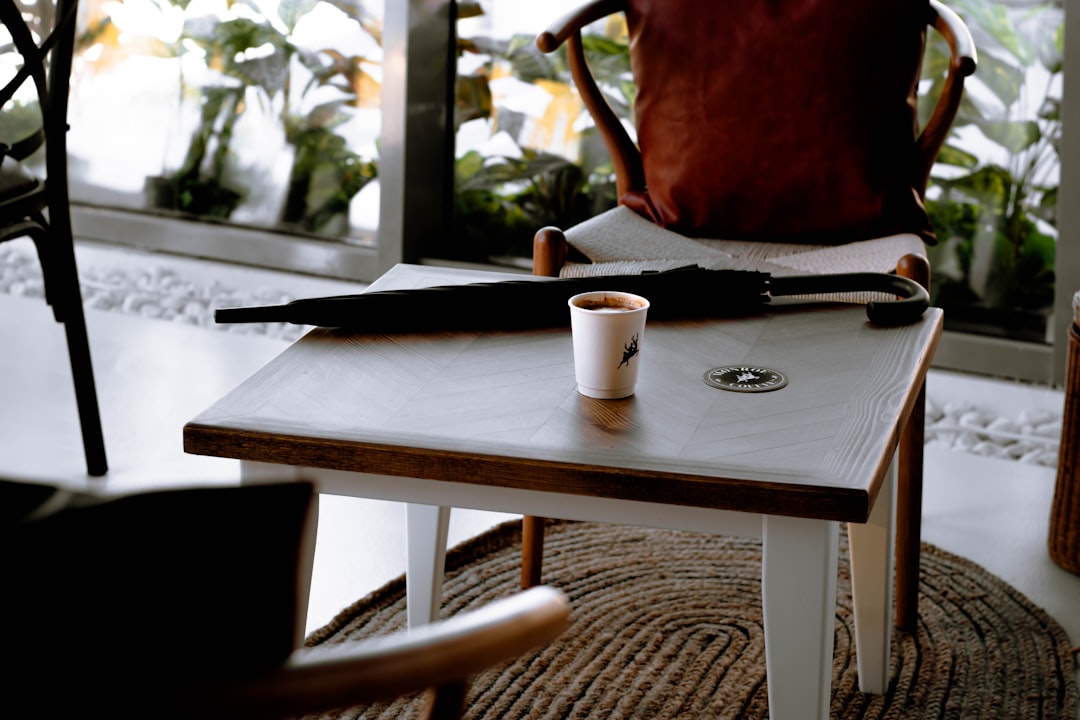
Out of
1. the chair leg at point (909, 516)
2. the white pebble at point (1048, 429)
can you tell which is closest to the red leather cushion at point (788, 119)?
the chair leg at point (909, 516)

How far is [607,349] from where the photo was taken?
1183 millimetres

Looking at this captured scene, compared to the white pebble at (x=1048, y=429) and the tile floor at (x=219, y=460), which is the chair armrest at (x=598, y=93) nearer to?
the tile floor at (x=219, y=460)

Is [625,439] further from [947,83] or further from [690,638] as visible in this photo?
[947,83]

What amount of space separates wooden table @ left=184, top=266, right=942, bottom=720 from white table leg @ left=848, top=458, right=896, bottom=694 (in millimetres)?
223

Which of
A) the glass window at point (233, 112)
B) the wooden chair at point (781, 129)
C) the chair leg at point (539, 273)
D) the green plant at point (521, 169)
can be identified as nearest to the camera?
the chair leg at point (539, 273)

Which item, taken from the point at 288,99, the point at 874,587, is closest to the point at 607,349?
the point at 874,587

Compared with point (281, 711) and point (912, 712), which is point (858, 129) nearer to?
point (912, 712)

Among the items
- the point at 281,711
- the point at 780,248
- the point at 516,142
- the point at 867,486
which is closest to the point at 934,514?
the point at 780,248

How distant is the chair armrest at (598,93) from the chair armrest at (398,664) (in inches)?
62.7

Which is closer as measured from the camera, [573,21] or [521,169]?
[573,21]

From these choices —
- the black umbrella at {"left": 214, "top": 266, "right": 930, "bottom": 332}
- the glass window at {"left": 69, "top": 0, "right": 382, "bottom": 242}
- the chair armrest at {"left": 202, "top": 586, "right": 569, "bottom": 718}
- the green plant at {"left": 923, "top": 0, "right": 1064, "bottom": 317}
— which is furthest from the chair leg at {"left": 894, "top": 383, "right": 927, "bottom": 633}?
the glass window at {"left": 69, "top": 0, "right": 382, "bottom": 242}

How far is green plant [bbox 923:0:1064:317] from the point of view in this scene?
8.96 feet

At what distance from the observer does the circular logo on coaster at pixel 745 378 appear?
4.09 ft

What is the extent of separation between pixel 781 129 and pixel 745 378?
2.71 ft
